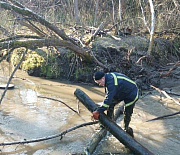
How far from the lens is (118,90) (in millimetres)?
4570

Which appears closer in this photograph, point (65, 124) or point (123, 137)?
point (123, 137)

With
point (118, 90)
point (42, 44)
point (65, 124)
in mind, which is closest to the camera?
point (118, 90)

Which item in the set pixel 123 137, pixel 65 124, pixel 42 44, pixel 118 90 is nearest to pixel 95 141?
pixel 123 137

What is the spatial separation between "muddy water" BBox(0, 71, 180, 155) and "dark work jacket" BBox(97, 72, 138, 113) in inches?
36.4

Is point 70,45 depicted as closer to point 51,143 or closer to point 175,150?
point 51,143

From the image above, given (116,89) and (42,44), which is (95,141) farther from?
(42,44)

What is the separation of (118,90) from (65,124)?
187 cm

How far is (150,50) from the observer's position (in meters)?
9.55

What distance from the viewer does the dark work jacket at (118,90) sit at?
170 inches

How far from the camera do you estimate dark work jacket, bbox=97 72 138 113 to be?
4.32m

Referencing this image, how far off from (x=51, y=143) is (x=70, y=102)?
8.07ft

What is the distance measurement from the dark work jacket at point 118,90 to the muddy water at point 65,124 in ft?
3.03

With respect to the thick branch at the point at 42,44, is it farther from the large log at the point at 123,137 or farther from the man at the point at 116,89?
the large log at the point at 123,137

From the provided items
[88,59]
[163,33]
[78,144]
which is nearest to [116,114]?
[78,144]
